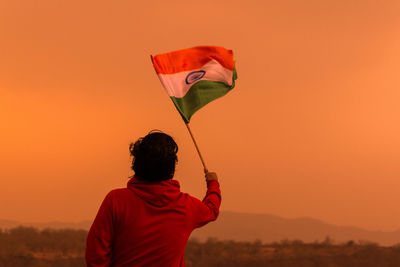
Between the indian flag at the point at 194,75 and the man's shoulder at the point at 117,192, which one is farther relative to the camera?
the indian flag at the point at 194,75

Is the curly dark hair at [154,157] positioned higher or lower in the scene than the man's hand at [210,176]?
higher

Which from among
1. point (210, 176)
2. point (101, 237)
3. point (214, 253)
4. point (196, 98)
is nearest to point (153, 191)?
point (101, 237)

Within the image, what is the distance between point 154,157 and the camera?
1.37m

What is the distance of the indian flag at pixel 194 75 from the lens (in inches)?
84.5

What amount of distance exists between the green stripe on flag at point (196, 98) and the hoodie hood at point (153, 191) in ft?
2.39

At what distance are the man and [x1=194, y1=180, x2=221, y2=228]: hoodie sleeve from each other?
53 millimetres

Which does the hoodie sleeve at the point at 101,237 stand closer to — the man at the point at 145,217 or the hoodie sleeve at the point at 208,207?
the man at the point at 145,217

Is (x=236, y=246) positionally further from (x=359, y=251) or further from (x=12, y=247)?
(x=12, y=247)

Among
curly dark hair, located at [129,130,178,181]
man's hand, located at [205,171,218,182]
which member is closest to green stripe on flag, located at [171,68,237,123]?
man's hand, located at [205,171,218,182]

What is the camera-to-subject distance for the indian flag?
2146 millimetres

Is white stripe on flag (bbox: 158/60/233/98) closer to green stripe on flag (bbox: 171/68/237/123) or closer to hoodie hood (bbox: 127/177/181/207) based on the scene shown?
green stripe on flag (bbox: 171/68/237/123)

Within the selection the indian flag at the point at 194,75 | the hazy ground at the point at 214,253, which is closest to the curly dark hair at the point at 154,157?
the indian flag at the point at 194,75

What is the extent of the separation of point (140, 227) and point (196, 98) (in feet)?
3.13

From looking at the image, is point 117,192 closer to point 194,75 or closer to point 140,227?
point 140,227
